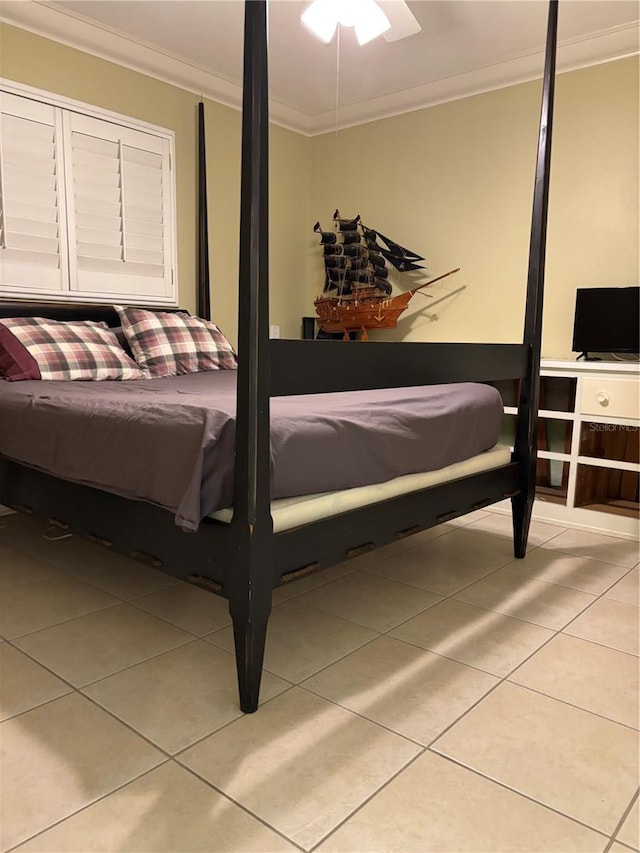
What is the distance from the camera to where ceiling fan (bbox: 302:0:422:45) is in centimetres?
241

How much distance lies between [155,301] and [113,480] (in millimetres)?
2138

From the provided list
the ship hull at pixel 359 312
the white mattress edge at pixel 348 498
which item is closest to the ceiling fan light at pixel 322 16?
the ship hull at pixel 359 312

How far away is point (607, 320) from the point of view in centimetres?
304

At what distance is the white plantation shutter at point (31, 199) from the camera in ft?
9.53

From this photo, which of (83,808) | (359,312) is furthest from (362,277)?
(83,808)

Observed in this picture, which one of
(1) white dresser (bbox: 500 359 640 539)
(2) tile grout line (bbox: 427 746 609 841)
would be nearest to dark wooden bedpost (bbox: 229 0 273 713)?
(2) tile grout line (bbox: 427 746 609 841)

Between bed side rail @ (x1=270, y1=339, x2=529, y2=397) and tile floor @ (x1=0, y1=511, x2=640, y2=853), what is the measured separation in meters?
0.75

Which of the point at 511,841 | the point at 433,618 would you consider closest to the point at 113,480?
the point at 433,618

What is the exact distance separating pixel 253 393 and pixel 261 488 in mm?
217

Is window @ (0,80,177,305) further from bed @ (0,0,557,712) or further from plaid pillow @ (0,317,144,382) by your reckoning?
bed @ (0,0,557,712)

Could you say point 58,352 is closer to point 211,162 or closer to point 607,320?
point 211,162

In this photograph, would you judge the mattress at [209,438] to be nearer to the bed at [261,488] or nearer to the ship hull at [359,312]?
the bed at [261,488]

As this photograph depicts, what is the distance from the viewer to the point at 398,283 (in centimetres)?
405

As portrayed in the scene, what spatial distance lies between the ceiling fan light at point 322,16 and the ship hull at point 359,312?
1574mm
